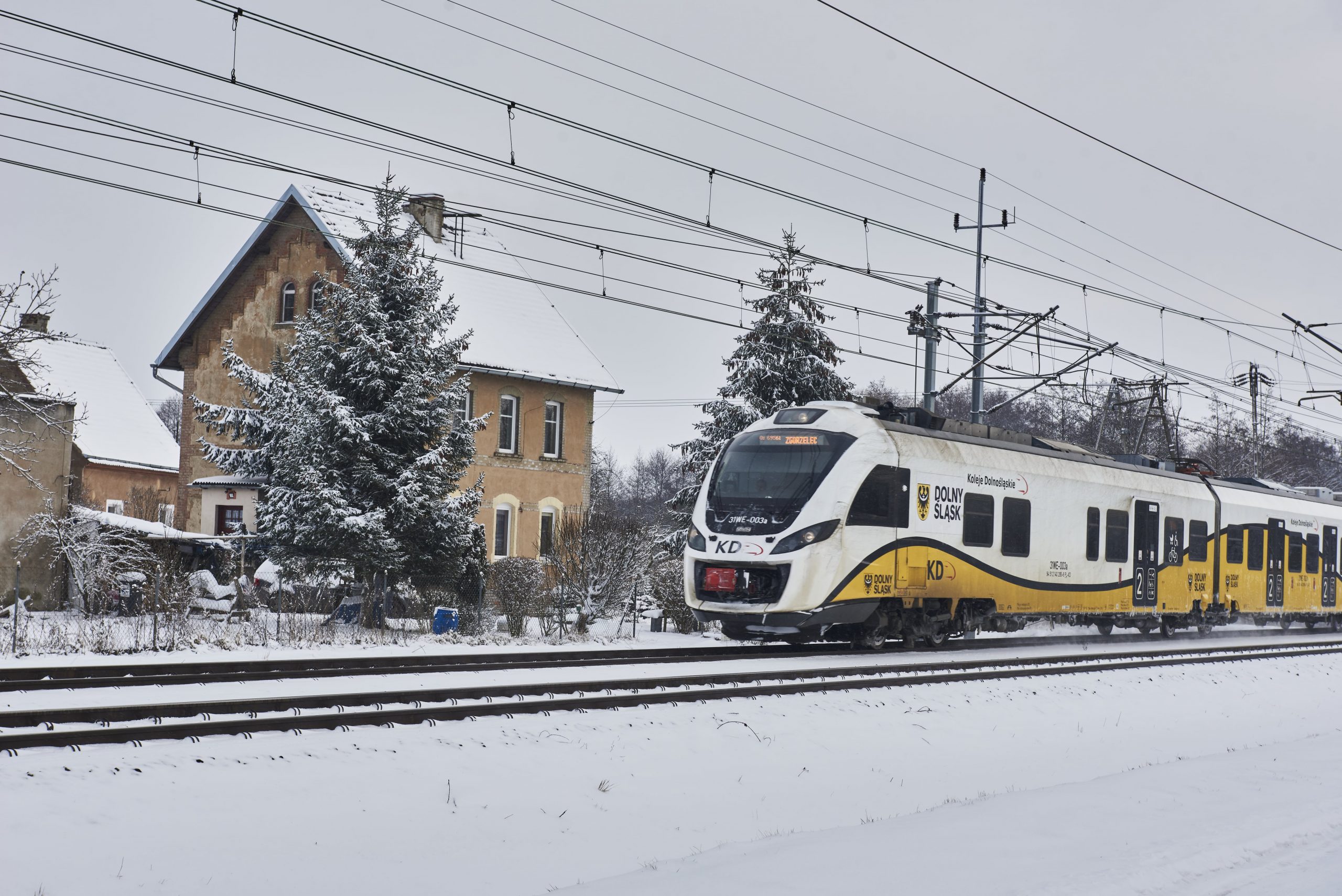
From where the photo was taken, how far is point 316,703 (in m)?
10.2

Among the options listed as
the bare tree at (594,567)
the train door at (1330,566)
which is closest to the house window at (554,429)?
the bare tree at (594,567)

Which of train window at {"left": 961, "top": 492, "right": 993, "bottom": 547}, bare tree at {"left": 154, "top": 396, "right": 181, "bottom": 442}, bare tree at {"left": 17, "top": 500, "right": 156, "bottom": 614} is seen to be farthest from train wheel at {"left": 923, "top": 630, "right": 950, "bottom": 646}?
bare tree at {"left": 154, "top": 396, "right": 181, "bottom": 442}

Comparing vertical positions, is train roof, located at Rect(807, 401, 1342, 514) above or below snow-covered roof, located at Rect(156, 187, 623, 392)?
below

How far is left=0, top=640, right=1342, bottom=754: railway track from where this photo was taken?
337 inches

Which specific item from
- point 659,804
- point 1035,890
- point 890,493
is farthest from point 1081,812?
point 890,493

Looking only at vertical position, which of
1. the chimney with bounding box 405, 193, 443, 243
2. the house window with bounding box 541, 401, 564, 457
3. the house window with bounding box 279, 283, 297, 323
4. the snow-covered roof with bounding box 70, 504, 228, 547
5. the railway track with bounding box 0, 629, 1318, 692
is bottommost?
the railway track with bounding box 0, 629, 1318, 692

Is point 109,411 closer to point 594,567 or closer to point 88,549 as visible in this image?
point 88,549

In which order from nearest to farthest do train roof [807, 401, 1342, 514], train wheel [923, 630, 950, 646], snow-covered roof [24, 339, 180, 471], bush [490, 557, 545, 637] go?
train roof [807, 401, 1342, 514], train wheel [923, 630, 950, 646], bush [490, 557, 545, 637], snow-covered roof [24, 339, 180, 471]

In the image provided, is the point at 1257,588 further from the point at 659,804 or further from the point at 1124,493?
the point at 659,804

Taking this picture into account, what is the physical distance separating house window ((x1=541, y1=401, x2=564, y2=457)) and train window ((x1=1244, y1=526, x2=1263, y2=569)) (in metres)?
18.7

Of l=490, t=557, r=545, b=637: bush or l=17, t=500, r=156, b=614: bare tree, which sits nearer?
l=490, t=557, r=545, b=637: bush

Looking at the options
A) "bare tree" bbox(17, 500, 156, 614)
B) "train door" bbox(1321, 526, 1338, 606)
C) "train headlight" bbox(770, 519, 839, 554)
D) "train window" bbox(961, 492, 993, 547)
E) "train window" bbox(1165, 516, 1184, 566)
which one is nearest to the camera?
"train headlight" bbox(770, 519, 839, 554)

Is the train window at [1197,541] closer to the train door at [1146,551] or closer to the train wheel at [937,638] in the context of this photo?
the train door at [1146,551]

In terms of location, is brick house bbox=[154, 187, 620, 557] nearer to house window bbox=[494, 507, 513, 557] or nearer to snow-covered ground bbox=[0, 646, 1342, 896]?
house window bbox=[494, 507, 513, 557]
